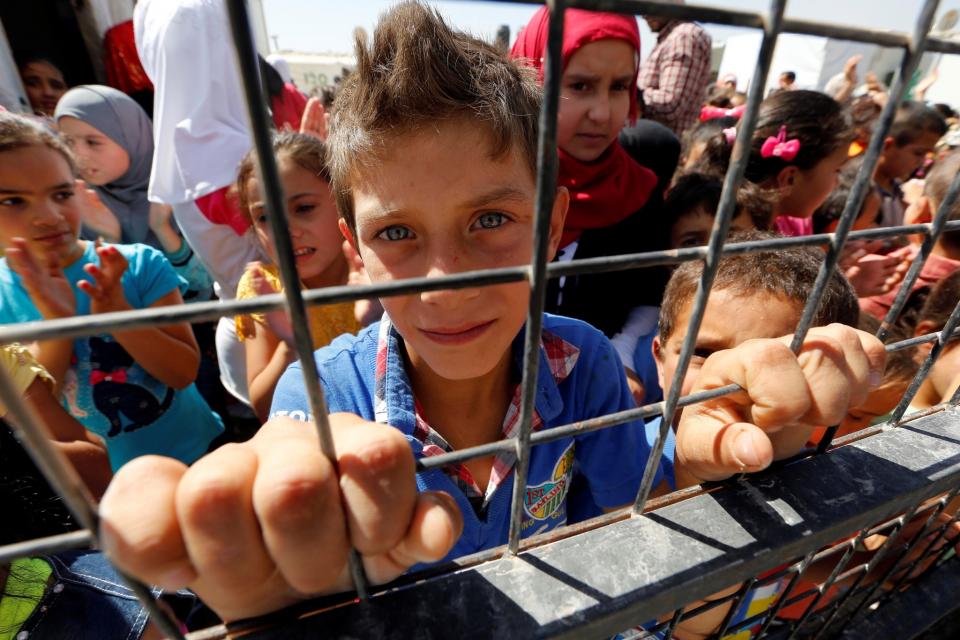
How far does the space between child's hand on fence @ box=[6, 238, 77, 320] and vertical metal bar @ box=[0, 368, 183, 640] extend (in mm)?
888

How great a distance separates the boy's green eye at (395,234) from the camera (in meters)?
0.56

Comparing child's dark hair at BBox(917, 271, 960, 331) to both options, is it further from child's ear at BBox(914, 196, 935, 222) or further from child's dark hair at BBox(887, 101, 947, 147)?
child's dark hair at BBox(887, 101, 947, 147)

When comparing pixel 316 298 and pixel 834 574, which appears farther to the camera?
pixel 834 574

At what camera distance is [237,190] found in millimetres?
1508

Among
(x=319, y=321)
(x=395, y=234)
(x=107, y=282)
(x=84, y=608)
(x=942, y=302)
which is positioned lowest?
(x=84, y=608)

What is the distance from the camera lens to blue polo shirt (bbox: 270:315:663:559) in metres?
0.64

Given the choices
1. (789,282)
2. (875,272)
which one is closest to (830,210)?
(875,272)

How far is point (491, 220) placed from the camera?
569 mm

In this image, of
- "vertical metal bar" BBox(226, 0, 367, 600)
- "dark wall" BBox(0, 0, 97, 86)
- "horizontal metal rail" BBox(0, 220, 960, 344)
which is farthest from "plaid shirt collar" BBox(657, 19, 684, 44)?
"dark wall" BBox(0, 0, 97, 86)

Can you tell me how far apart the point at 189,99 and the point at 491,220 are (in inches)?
61.0

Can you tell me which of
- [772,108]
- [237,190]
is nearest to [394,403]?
[237,190]

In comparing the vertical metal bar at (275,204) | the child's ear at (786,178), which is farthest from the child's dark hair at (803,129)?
the vertical metal bar at (275,204)

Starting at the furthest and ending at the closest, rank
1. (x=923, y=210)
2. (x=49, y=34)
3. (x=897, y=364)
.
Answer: (x=49, y=34) → (x=923, y=210) → (x=897, y=364)

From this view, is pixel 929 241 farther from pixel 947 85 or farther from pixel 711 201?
pixel 947 85
